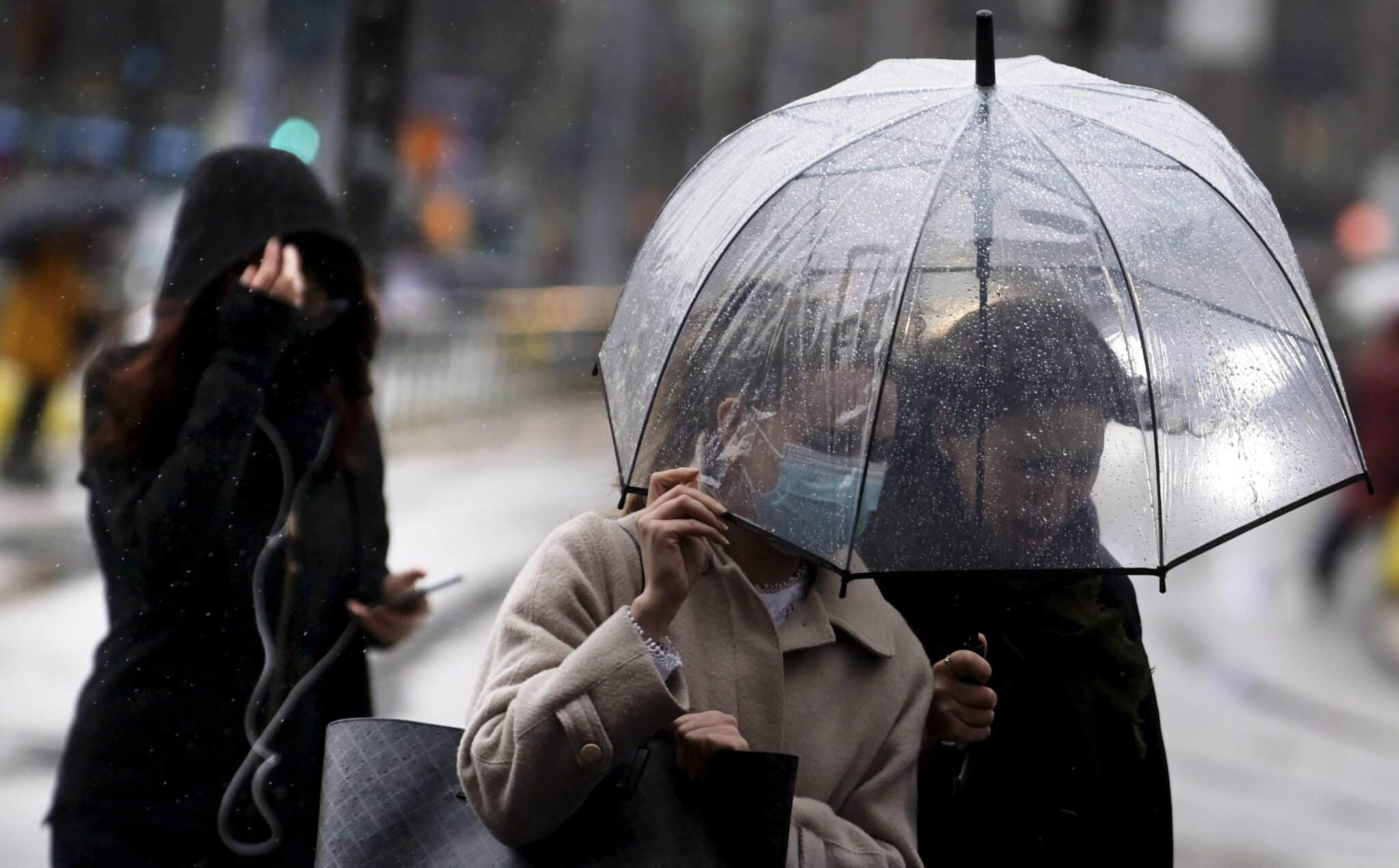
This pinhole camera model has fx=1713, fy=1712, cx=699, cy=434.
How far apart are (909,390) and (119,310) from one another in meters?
1.70

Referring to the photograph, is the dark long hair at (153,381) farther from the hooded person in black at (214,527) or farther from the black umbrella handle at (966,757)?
the black umbrella handle at (966,757)

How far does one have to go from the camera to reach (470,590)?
6766 millimetres

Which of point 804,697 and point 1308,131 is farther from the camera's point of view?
point 1308,131

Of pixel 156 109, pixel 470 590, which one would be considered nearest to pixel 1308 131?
pixel 470 590

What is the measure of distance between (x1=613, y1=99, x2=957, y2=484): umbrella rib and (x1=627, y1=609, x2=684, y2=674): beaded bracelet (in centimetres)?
35

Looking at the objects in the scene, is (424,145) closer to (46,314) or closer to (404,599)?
(404,599)

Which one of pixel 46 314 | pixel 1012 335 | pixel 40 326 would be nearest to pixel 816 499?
pixel 1012 335

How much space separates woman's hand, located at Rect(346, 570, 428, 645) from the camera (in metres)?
2.99

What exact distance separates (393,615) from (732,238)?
3.52 ft

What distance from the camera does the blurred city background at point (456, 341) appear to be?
3.72 meters

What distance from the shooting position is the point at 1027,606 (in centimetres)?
266

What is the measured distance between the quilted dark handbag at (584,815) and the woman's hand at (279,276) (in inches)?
40.5

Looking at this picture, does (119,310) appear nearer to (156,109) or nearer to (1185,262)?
(156,109)

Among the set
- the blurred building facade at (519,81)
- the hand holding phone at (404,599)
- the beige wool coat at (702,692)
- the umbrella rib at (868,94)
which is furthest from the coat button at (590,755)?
the blurred building facade at (519,81)
